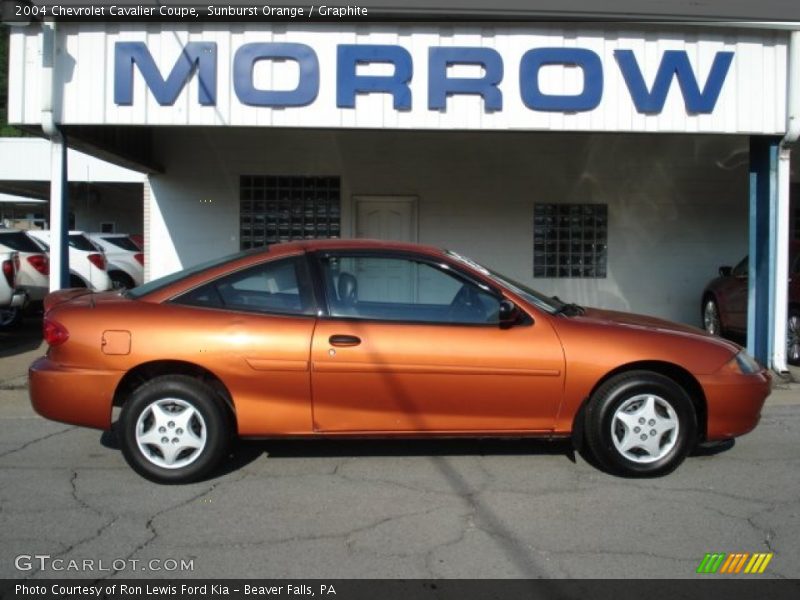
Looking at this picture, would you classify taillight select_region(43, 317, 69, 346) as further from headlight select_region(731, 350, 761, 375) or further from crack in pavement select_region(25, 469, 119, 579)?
headlight select_region(731, 350, 761, 375)

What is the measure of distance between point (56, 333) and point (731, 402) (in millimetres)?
4354

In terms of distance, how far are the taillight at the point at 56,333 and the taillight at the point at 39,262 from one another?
799 centimetres

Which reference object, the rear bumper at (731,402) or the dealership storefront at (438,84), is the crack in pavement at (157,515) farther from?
the dealership storefront at (438,84)

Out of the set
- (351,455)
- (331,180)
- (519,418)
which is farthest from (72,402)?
(331,180)

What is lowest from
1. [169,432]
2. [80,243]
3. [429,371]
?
[169,432]

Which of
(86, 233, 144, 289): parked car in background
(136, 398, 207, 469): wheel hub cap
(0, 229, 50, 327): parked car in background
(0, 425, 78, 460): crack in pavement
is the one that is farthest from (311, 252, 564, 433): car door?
(86, 233, 144, 289): parked car in background

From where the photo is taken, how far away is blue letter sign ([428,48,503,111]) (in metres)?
8.15

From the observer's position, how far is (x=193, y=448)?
15.9ft

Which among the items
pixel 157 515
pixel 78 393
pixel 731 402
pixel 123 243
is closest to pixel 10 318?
pixel 123 243

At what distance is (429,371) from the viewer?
190 inches

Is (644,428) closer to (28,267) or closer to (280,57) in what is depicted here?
(280,57)

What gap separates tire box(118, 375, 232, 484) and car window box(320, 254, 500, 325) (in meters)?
0.99

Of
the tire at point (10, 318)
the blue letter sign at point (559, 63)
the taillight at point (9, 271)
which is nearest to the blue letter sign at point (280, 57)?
the blue letter sign at point (559, 63)
